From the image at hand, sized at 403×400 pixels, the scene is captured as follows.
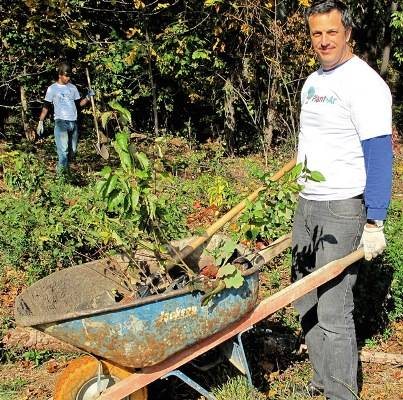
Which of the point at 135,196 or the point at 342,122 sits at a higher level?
the point at 342,122

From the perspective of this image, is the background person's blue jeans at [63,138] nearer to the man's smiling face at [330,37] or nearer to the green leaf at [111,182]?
the man's smiling face at [330,37]

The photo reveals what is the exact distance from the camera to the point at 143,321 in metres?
2.80

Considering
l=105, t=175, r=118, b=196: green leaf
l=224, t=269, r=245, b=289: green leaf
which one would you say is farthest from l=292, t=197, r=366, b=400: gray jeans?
l=105, t=175, r=118, b=196: green leaf

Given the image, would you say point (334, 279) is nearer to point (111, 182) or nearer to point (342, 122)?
point (342, 122)

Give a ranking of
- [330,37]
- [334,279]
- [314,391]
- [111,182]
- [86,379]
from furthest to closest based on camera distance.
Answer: [314,391]
[334,279]
[86,379]
[330,37]
[111,182]

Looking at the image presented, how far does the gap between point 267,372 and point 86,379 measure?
4.43 feet

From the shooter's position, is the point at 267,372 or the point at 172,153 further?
the point at 172,153

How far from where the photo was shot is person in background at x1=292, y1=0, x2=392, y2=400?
291cm

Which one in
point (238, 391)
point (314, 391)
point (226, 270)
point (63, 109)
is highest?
point (226, 270)

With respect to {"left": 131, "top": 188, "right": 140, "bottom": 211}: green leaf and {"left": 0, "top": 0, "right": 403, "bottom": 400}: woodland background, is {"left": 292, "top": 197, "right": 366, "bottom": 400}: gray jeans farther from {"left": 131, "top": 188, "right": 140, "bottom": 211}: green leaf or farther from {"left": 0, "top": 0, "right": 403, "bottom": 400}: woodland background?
{"left": 131, "top": 188, "right": 140, "bottom": 211}: green leaf

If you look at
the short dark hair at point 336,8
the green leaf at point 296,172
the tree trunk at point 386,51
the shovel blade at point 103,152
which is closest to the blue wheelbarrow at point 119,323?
the green leaf at point 296,172

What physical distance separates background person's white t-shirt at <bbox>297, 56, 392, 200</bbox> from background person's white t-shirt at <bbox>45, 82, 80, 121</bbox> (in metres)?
6.28

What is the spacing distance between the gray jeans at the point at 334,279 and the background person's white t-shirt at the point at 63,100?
6249mm

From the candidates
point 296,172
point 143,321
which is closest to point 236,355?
point 143,321
